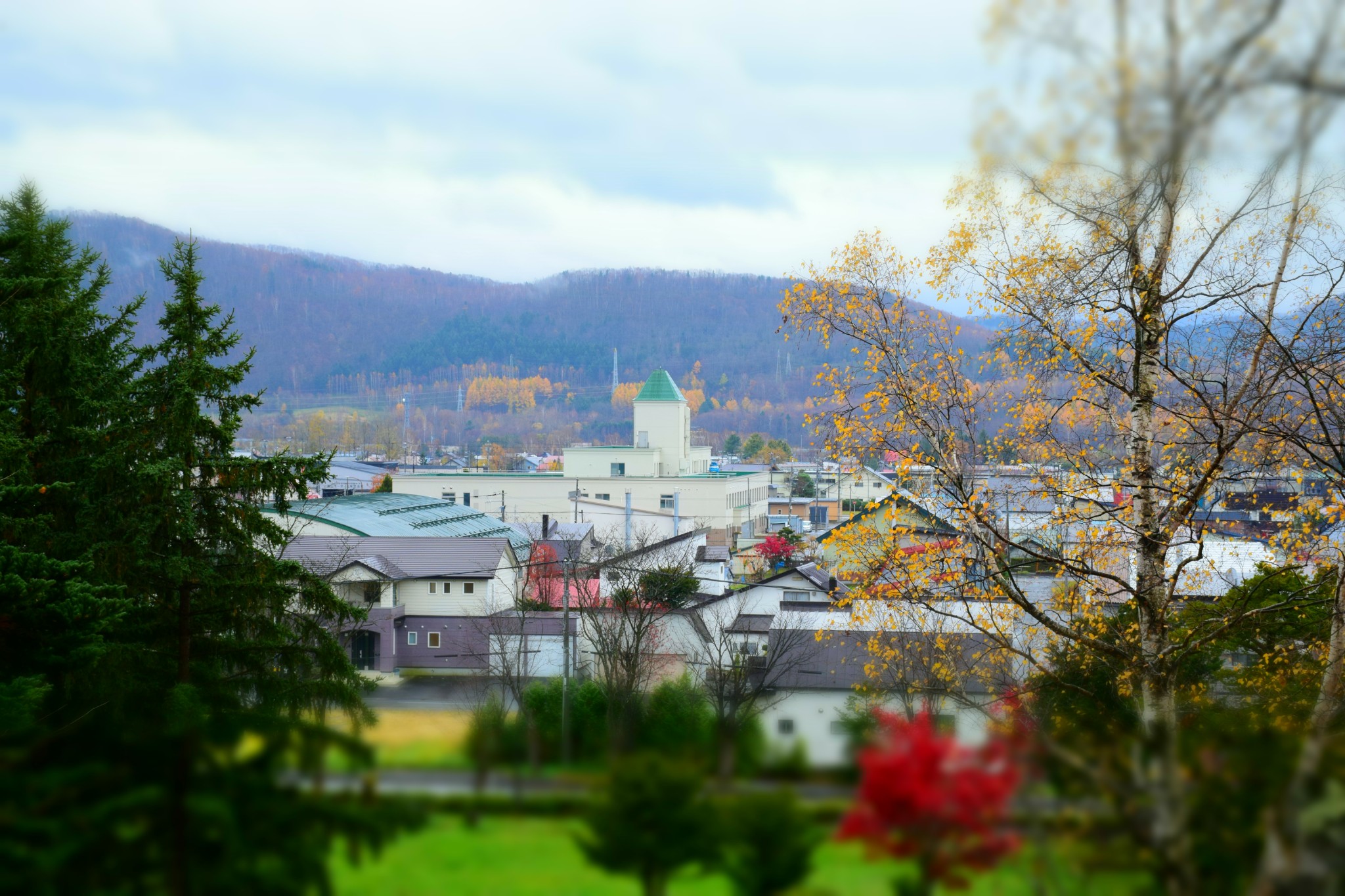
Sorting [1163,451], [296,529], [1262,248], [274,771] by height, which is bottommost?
[296,529]

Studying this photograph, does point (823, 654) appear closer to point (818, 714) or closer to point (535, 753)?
point (818, 714)

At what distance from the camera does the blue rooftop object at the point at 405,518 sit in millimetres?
33719

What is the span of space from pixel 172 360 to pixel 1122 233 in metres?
9.26

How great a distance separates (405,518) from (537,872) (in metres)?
36.6

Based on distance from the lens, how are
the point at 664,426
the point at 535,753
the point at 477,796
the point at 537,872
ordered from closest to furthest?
the point at 537,872 < the point at 477,796 < the point at 535,753 < the point at 664,426

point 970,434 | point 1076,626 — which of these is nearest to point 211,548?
point 970,434

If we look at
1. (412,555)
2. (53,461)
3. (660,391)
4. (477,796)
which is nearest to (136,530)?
(53,461)

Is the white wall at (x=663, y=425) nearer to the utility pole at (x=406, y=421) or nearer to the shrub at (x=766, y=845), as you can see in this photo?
the utility pole at (x=406, y=421)

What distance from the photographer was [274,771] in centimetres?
218

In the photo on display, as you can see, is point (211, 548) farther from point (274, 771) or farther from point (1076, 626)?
point (274, 771)

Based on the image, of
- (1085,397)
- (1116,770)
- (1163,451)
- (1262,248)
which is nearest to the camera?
(1116,770)

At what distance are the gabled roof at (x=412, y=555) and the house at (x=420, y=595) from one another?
0.12 feet

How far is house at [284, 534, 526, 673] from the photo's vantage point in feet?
87.9

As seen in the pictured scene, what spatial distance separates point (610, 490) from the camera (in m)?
61.2
